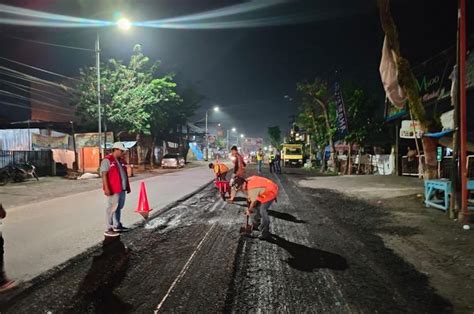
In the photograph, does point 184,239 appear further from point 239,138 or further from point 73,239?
point 239,138

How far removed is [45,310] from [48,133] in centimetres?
2484

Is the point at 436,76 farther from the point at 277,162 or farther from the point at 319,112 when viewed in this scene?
the point at 319,112

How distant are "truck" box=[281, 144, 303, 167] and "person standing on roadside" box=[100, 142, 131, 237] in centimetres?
3610

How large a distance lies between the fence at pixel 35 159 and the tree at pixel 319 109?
19.1 metres

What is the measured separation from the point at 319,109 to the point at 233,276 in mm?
Answer: 31160

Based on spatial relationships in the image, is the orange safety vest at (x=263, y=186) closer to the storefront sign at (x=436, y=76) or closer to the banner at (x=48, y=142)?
the storefront sign at (x=436, y=76)

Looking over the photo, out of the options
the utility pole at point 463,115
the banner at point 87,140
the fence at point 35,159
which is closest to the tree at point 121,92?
the banner at point 87,140

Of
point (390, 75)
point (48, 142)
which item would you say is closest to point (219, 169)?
point (390, 75)

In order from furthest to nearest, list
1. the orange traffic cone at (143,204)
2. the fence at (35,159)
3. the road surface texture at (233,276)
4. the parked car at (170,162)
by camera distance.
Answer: the parked car at (170,162) < the fence at (35,159) < the orange traffic cone at (143,204) < the road surface texture at (233,276)

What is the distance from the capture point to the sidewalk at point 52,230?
5.67 m

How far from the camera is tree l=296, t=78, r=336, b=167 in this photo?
29062mm

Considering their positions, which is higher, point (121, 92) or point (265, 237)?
point (121, 92)

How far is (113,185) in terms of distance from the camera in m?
7.16

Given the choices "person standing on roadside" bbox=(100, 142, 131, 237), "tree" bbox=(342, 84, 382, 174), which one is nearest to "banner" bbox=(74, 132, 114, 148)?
"tree" bbox=(342, 84, 382, 174)
